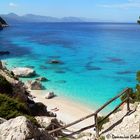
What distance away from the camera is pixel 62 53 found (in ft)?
284

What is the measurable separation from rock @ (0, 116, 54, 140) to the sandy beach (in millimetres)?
19638

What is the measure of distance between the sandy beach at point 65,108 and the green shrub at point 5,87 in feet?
27.5

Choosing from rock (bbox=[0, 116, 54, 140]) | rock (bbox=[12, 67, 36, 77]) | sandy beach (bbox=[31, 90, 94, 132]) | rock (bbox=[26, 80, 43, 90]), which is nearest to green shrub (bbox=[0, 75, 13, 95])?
sandy beach (bbox=[31, 90, 94, 132])

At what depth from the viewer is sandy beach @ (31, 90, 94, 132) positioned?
31.8 meters

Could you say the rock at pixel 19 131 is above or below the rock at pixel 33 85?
above

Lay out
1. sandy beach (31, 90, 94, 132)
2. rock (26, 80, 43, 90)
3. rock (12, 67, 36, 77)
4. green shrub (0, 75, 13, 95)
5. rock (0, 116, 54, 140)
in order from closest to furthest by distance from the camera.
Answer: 1. rock (0, 116, 54, 140)
2. green shrub (0, 75, 13, 95)
3. sandy beach (31, 90, 94, 132)
4. rock (26, 80, 43, 90)
5. rock (12, 67, 36, 77)

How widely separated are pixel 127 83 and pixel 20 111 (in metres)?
34.6

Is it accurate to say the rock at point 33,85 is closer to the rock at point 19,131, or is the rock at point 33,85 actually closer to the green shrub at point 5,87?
the green shrub at point 5,87

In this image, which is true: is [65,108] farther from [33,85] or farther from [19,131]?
[19,131]

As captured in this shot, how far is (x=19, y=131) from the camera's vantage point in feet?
28.1

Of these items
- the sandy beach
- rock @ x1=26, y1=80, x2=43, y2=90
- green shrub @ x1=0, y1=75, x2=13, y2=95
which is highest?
green shrub @ x1=0, y1=75, x2=13, y2=95

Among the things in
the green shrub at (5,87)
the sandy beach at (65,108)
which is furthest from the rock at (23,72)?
the green shrub at (5,87)

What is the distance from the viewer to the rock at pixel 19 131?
8500 mm

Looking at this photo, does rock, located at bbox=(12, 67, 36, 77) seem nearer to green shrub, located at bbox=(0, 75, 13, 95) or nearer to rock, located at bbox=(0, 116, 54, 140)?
green shrub, located at bbox=(0, 75, 13, 95)
